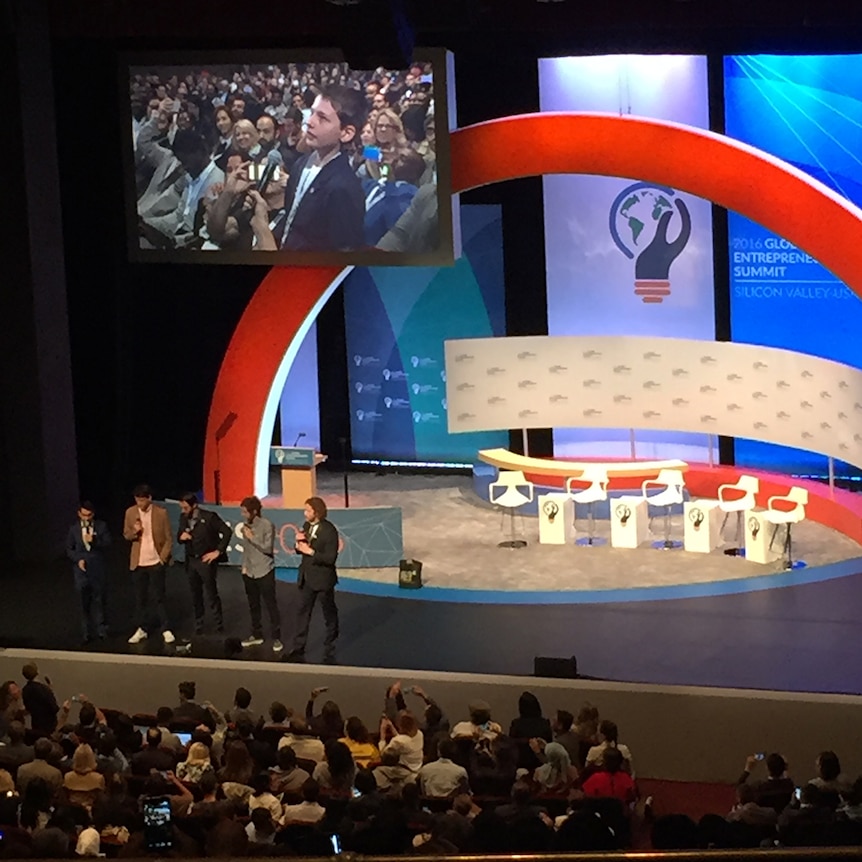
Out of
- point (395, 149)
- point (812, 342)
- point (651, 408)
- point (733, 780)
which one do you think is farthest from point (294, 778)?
point (812, 342)

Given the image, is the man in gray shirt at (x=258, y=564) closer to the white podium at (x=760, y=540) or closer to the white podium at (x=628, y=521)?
the white podium at (x=628, y=521)

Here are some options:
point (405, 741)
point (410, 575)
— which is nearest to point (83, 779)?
point (405, 741)

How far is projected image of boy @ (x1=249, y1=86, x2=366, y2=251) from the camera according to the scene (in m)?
14.0

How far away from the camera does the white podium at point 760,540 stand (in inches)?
533

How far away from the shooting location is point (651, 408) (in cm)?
1562

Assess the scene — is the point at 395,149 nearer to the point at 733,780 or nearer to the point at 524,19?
the point at 524,19

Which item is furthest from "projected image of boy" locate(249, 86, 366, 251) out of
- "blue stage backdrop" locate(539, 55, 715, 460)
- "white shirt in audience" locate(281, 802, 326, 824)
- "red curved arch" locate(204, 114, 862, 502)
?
"white shirt in audience" locate(281, 802, 326, 824)

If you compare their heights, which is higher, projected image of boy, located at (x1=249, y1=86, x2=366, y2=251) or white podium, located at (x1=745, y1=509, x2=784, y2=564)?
projected image of boy, located at (x1=249, y1=86, x2=366, y2=251)

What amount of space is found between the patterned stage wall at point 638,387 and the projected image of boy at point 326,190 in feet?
6.78

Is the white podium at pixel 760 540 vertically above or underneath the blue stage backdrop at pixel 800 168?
underneath

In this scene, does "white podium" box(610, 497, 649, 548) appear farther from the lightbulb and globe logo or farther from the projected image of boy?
the projected image of boy

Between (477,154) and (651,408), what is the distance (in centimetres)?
332

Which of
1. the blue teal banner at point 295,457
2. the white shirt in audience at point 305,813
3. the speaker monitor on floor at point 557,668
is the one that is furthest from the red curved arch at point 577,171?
the white shirt in audience at point 305,813

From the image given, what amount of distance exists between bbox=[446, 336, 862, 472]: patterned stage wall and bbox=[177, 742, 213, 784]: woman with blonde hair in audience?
802cm
